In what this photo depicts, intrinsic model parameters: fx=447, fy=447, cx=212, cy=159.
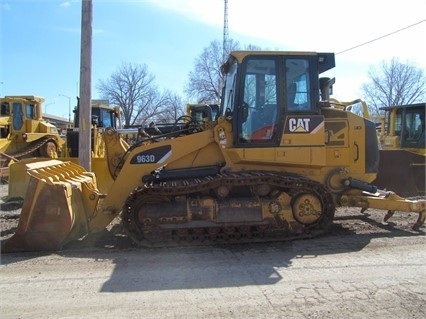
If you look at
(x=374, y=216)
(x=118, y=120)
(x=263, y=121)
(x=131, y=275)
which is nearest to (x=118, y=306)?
(x=131, y=275)

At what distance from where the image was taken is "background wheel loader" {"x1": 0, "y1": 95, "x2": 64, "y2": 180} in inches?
740

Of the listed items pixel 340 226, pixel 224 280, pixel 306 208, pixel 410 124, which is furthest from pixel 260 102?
pixel 410 124

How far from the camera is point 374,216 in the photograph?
877cm

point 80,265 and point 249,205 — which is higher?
point 249,205

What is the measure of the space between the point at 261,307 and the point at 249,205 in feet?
7.95

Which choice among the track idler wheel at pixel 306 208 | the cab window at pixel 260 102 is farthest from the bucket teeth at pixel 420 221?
the cab window at pixel 260 102

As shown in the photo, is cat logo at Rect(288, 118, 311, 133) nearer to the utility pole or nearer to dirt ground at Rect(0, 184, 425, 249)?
dirt ground at Rect(0, 184, 425, 249)

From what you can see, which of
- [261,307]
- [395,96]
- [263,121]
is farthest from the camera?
[395,96]

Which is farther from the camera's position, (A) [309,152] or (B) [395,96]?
(B) [395,96]

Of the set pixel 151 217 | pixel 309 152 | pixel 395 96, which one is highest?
pixel 395 96

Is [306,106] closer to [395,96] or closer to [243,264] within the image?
[243,264]

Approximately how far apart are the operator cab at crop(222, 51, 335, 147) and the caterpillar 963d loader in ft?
0.05

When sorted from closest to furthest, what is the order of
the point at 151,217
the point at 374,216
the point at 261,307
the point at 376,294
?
the point at 261,307, the point at 376,294, the point at 151,217, the point at 374,216

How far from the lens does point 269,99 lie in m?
6.98
